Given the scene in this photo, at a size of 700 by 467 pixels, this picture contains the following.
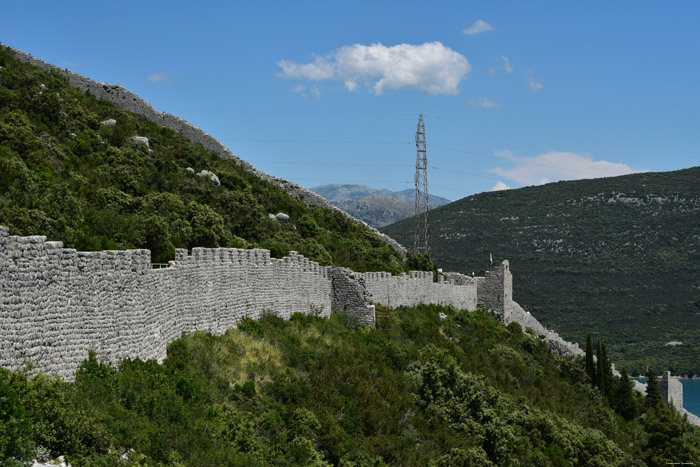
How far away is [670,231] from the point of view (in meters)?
138

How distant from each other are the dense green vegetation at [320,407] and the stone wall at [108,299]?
430 mm

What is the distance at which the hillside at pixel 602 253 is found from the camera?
11731 centimetres

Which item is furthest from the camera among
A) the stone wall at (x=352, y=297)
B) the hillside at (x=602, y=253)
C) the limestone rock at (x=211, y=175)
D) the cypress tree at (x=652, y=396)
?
the hillside at (x=602, y=253)

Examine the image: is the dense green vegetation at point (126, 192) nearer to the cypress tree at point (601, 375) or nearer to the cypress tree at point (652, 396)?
the cypress tree at point (601, 375)

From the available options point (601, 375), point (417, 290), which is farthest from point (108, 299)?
point (601, 375)

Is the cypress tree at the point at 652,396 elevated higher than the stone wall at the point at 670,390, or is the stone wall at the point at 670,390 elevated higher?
the cypress tree at the point at 652,396

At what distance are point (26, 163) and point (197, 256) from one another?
15.6 m

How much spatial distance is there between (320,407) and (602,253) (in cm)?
12505

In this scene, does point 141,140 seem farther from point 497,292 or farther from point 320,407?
point 320,407

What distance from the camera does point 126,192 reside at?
36.9 m

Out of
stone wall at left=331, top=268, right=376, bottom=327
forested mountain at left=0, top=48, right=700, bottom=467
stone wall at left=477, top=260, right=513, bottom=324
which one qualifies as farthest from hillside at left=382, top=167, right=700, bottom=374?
stone wall at left=331, top=268, right=376, bottom=327

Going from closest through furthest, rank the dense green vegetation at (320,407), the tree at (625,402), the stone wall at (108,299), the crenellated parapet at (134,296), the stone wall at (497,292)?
1. the dense green vegetation at (320,407)
2. the stone wall at (108,299)
3. the crenellated parapet at (134,296)
4. the tree at (625,402)
5. the stone wall at (497,292)

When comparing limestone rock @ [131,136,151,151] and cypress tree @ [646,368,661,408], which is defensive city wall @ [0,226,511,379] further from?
cypress tree @ [646,368,661,408]

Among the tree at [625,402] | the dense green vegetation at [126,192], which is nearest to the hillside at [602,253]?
the tree at [625,402]
